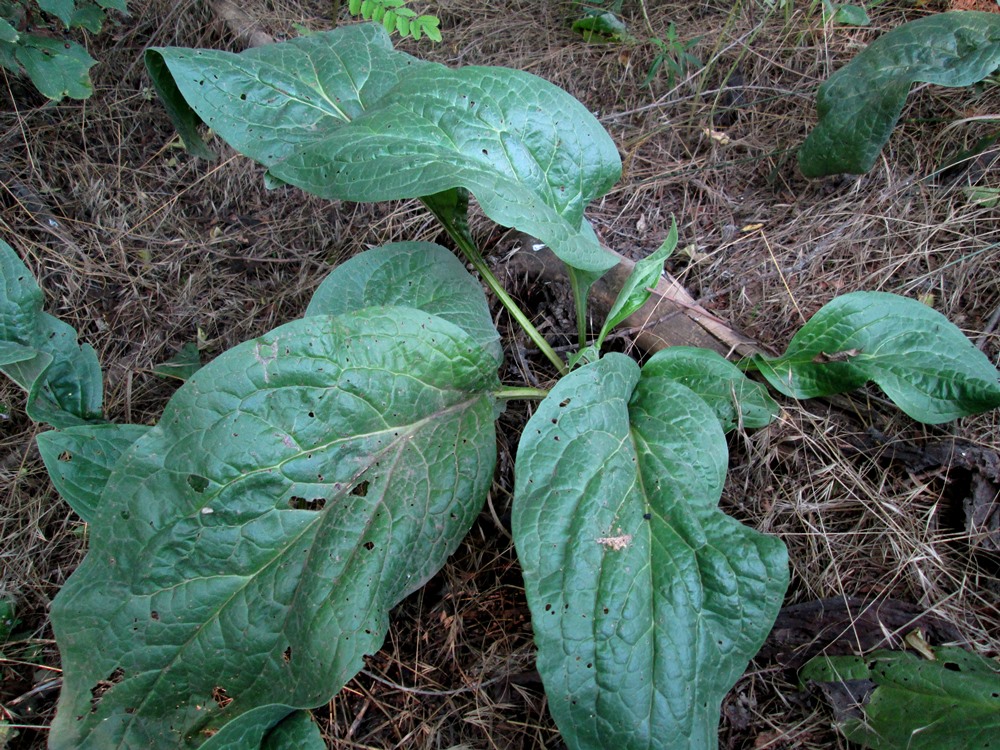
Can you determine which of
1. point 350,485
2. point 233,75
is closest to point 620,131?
point 233,75

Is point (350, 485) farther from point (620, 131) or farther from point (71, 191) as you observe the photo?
point (71, 191)

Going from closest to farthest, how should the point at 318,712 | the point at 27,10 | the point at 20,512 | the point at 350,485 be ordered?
the point at 350,485 → the point at 318,712 → the point at 20,512 → the point at 27,10

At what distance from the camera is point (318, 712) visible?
1694 millimetres

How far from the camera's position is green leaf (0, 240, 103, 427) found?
178 cm

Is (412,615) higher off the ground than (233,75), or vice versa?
(233,75)

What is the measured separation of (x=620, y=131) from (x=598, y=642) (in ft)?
6.74

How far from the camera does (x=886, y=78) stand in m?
2.01

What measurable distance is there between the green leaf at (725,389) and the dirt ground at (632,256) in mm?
98

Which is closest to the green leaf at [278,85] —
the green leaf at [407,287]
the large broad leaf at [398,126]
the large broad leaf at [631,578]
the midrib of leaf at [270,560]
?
the large broad leaf at [398,126]

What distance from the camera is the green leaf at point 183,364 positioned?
7.25 feet

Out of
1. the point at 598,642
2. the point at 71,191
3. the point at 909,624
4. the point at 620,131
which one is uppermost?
the point at 71,191

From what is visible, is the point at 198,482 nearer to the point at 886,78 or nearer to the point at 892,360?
the point at 892,360

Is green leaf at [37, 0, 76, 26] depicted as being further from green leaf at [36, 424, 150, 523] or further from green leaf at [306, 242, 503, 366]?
green leaf at [36, 424, 150, 523]

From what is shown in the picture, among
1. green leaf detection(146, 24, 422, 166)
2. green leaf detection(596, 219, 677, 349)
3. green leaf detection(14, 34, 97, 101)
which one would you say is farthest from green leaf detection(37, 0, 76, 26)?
green leaf detection(596, 219, 677, 349)
